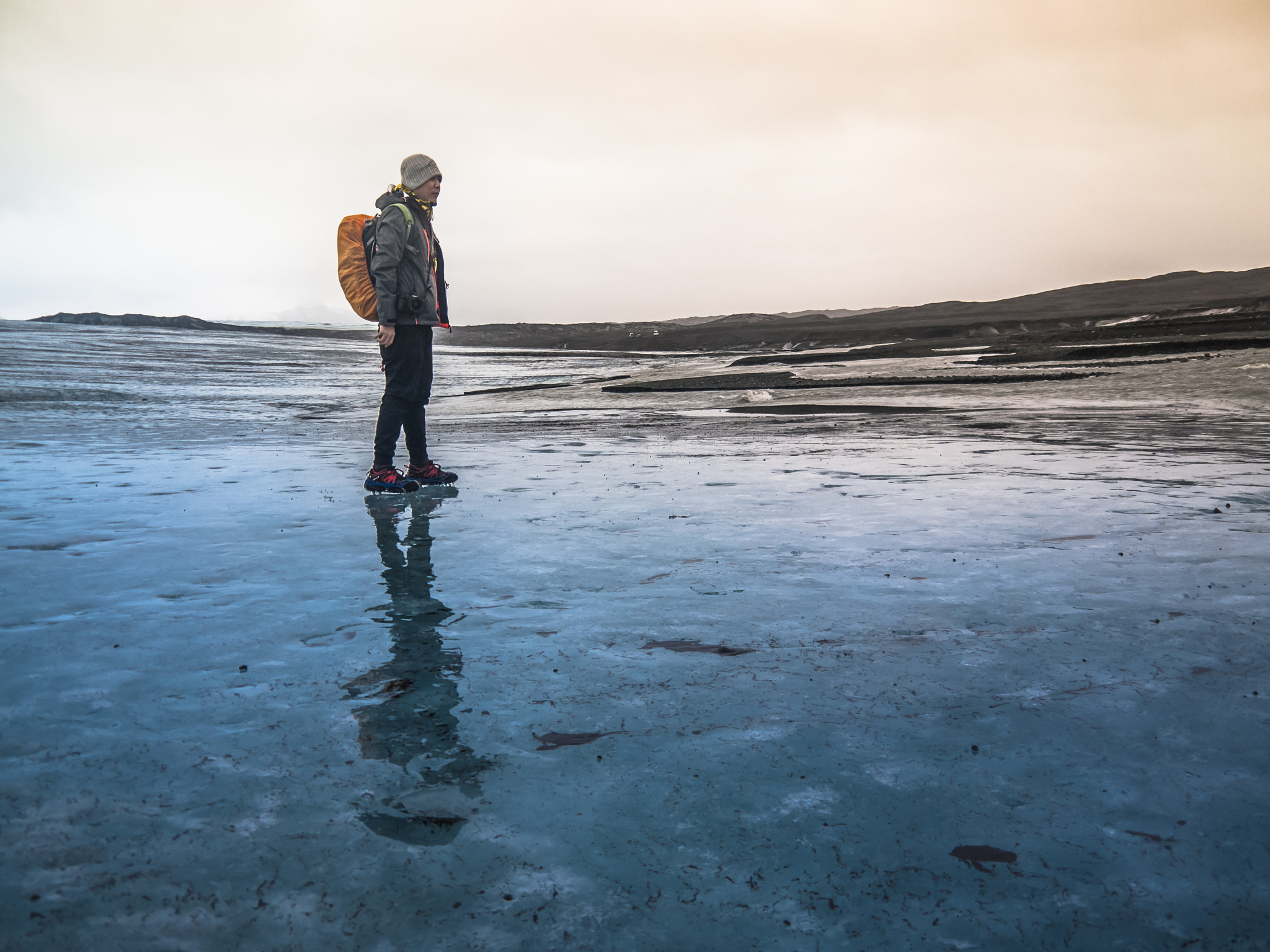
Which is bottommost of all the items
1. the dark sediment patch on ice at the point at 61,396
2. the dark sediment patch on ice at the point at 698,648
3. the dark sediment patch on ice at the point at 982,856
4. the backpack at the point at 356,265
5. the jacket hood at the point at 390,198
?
the dark sediment patch on ice at the point at 982,856

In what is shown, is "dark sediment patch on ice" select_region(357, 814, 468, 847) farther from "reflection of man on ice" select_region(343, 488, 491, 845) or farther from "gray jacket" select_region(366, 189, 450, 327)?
"gray jacket" select_region(366, 189, 450, 327)

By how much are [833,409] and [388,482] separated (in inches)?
272

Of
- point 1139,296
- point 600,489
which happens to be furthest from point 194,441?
point 1139,296

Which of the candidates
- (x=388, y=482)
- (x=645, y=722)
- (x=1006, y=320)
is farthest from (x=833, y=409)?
(x=1006, y=320)

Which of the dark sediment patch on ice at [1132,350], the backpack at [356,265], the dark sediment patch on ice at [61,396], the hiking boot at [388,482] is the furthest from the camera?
the dark sediment patch on ice at [1132,350]

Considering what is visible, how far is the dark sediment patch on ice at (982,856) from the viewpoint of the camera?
54.1 inches

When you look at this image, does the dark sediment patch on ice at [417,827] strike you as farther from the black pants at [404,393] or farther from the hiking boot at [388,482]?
the black pants at [404,393]

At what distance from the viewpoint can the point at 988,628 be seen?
2418mm

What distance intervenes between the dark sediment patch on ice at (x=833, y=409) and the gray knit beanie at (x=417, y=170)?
5834mm

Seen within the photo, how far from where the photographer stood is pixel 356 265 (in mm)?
5414

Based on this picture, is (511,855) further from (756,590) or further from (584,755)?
(756,590)

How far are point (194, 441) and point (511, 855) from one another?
761cm

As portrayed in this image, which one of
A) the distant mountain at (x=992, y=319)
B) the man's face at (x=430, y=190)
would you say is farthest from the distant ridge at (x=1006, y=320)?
the man's face at (x=430, y=190)

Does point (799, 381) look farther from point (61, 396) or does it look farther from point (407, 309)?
point (61, 396)
